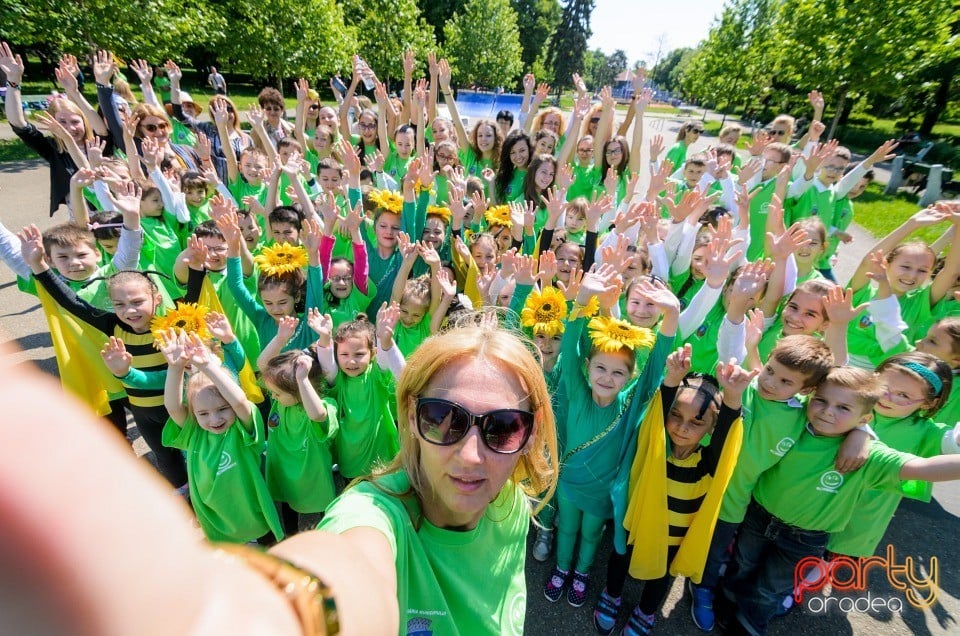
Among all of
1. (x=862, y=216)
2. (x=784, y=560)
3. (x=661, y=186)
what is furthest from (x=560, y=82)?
(x=784, y=560)

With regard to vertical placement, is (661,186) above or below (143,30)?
below

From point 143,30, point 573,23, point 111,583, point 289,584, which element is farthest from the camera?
point 573,23

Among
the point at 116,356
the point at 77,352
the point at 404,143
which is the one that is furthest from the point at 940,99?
the point at 77,352

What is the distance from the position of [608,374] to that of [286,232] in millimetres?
3507

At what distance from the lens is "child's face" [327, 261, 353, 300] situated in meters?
3.80

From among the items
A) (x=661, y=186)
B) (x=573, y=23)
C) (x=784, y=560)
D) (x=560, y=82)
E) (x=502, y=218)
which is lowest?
(x=784, y=560)

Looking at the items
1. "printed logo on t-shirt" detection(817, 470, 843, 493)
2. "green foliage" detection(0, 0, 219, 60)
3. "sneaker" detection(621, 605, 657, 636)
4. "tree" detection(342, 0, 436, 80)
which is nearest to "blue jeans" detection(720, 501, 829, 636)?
"printed logo on t-shirt" detection(817, 470, 843, 493)

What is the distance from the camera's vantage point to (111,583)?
42 centimetres

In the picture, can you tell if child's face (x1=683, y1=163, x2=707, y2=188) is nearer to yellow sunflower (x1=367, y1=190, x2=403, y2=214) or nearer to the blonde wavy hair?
yellow sunflower (x1=367, y1=190, x2=403, y2=214)

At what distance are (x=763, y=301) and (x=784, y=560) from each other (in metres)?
2.02

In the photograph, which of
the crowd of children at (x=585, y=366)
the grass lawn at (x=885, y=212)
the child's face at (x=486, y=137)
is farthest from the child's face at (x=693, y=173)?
the grass lawn at (x=885, y=212)

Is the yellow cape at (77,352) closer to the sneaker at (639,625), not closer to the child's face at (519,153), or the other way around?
the sneaker at (639,625)

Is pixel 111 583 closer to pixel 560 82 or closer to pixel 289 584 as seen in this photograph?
pixel 289 584

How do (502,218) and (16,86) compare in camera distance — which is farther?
(16,86)
